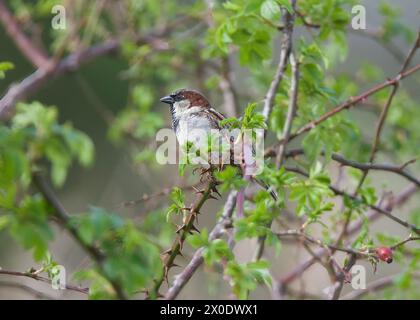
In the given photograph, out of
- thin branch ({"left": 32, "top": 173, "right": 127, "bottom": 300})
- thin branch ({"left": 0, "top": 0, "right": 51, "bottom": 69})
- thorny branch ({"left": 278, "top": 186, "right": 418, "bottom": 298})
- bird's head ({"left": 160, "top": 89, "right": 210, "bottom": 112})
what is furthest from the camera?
thin branch ({"left": 0, "top": 0, "right": 51, "bottom": 69})

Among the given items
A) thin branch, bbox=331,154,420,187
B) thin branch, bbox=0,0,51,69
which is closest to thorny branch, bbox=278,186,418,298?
thin branch, bbox=331,154,420,187

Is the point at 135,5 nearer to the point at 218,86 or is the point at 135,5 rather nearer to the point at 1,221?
the point at 218,86

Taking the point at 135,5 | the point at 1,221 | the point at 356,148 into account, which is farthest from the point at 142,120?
the point at 1,221

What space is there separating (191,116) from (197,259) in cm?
95

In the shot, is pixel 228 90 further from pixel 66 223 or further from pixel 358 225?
pixel 66 223

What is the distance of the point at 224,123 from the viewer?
5.07 ft

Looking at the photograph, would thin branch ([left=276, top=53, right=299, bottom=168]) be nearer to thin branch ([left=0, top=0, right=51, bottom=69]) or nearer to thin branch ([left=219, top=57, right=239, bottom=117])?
thin branch ([left=219, top=57, right=239, bottom=117])

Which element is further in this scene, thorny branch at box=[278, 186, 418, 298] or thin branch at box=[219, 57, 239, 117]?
thin branch at box=[219, 57, 239, 117]

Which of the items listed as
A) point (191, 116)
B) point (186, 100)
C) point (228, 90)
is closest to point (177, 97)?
point (186, 100)

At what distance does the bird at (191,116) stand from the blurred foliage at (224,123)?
0.61 feet

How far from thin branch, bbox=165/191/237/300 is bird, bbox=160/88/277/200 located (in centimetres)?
24

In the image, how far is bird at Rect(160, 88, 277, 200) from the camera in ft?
7.88

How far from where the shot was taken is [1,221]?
3.70 feet
